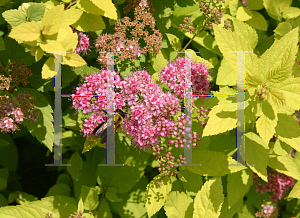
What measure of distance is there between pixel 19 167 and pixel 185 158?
238cm

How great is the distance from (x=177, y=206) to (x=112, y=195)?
0.68 metres

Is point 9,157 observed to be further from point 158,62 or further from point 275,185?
point 275,185

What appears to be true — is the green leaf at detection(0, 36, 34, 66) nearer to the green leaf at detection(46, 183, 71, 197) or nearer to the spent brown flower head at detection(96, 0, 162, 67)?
the spent brown flower head at detection(96, 0, 162, 67)

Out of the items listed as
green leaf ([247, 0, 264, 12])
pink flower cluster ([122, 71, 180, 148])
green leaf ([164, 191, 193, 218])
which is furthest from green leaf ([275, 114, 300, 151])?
green leaf ([247, 0, 264, 12])

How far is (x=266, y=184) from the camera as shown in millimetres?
3064

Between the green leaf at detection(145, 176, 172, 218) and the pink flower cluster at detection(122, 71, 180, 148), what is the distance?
408 millimetres

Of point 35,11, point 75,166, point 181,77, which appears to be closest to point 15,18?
point 35,11

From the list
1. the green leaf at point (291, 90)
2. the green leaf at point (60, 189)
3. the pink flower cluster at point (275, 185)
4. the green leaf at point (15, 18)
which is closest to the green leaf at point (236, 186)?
the pink flower cluster at point (275, 185)

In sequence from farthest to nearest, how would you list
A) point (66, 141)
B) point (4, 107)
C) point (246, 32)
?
point (66, 141) → point (246, 32) → point (4, 107)

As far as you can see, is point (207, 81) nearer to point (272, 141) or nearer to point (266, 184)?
point (272, 141)

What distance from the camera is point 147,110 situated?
2113mm

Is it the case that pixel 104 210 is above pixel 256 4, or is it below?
below

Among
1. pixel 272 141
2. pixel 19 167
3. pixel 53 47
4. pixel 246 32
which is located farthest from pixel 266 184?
pixel 19 167

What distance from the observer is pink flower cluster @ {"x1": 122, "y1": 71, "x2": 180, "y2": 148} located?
2.09 metres
